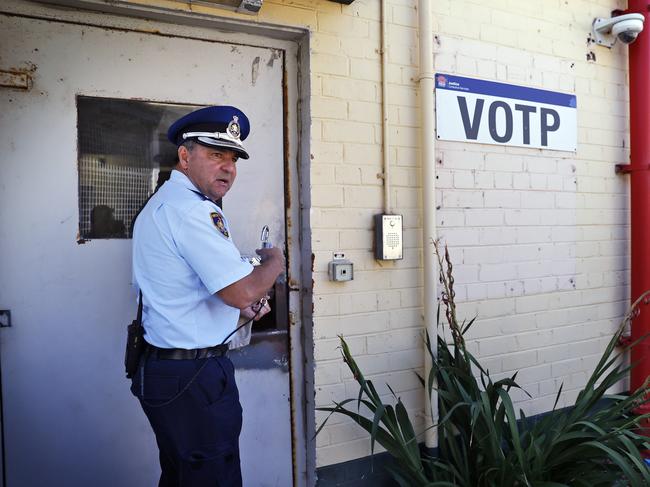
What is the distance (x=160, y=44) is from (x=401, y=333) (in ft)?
6.47

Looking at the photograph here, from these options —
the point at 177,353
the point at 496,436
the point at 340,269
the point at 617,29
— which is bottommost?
the point at 496,436

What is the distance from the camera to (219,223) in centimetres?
199

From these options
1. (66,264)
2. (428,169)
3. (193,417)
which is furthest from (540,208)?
(66,264)

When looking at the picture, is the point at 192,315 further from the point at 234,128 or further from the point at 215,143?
the point at 234,128

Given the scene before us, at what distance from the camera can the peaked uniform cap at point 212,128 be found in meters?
2.07

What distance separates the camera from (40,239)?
233cm

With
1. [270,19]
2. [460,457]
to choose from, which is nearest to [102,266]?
[270,19]

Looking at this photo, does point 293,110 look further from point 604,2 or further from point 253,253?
point 604,2

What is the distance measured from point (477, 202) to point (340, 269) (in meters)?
1.05

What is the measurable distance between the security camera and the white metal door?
2664 millimetres

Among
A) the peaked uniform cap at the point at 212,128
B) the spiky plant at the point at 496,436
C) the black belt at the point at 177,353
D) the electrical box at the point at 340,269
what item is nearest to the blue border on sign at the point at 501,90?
the spiky plant at the point at 496,436

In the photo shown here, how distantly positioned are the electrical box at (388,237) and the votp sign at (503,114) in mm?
623

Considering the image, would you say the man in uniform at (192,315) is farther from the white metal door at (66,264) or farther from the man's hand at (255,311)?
the white metal door at (66,264)

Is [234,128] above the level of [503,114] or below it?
below
